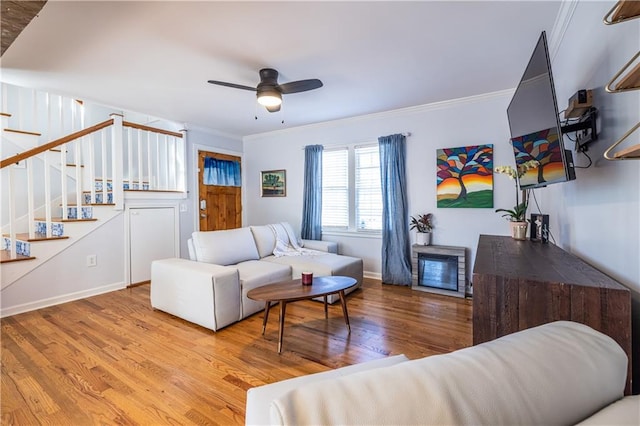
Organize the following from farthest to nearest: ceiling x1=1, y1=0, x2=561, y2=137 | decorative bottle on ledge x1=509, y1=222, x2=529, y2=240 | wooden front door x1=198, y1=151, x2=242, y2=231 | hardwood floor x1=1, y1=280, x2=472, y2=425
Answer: wooden front door x1=198, y1=151, x2=242, y2=231 < decorative bottle on ledge x1=509, y1=222, x2=529, y2=240 < ceiling x1=1, y1=0, x2=561, y2=137 < hardwood floor x1=1, y1=280, x2=472, y2=425

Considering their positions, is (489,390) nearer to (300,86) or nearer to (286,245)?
(300,86)

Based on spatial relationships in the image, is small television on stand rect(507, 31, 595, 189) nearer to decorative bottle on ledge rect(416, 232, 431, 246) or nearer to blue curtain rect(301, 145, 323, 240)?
decorative bottle on ledge rect(416, 232, 431, 246)

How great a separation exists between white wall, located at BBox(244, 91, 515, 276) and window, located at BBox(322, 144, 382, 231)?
0.63 feet

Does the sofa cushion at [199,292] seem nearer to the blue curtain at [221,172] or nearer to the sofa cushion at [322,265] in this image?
the sofa cushion at [322,265]

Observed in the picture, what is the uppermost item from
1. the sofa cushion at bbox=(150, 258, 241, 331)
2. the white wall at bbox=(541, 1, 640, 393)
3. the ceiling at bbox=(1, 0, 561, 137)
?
the ceiling at bbox=(1, 0, 561, 137)

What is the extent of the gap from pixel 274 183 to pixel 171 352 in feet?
11.9

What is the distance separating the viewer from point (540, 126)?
1.69m

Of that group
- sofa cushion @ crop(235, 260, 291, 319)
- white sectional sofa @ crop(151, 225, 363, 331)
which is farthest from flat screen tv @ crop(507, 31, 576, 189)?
sofa cushion @ crop(235, 260, 291, 319)

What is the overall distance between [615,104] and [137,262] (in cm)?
505

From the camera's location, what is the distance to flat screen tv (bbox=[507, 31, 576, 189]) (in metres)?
1.47

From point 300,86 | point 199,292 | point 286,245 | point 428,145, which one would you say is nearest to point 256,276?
point 199,292

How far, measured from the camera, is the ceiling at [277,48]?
1.98m

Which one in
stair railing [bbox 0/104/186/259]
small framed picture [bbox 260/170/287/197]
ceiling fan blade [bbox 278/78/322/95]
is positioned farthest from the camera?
small framed picture [bbox 260/170/287/197]

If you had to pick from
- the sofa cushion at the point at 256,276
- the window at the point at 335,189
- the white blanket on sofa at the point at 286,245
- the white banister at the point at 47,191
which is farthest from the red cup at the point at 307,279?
the white banister at the point at 47,191
